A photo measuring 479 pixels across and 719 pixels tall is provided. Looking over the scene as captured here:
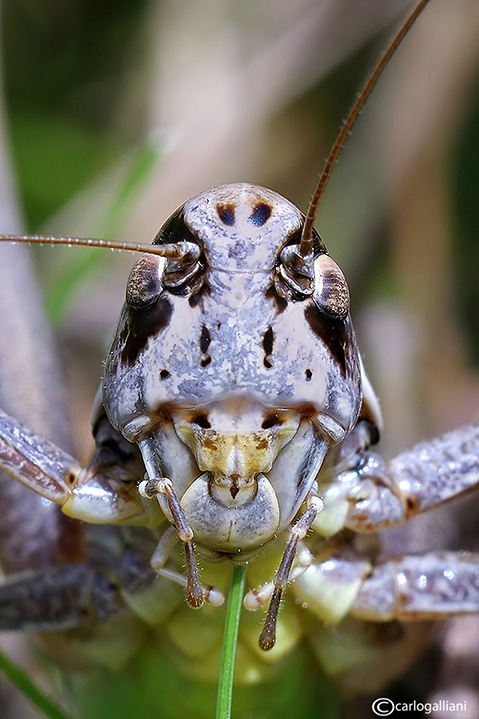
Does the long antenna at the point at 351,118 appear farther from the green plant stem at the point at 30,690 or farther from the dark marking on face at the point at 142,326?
the green plant stem at the point at 30,690

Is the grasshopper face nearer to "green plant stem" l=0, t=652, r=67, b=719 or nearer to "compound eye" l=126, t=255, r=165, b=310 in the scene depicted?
"compound eye" l=126, t=255, r=165, b=310

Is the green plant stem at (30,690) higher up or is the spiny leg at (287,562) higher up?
the spiny leg at (287,562)

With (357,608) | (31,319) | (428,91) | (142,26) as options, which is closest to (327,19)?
(428,91)

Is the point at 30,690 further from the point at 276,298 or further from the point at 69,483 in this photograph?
the point at 276,298
